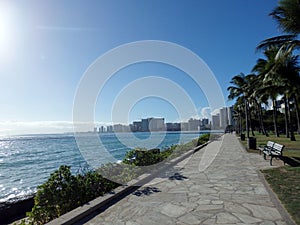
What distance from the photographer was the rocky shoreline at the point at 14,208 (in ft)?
23.7

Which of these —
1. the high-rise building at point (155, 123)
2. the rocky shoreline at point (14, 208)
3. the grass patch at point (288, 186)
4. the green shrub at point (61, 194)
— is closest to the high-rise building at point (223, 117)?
the high-rise building at point (155, 123)

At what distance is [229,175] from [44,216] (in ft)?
17.9

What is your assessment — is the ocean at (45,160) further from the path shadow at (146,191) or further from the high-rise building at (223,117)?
the high-rise building at (223,117)

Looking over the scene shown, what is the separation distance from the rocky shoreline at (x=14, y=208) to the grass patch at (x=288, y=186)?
7.41 meters

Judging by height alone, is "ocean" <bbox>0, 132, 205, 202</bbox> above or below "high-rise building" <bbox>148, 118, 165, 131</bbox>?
below

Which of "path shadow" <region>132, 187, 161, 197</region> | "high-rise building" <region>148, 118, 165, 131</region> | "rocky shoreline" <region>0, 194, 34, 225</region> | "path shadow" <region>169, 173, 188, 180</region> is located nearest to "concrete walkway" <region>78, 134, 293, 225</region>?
"path shadow" <region>132, 187, 161, 197</region>

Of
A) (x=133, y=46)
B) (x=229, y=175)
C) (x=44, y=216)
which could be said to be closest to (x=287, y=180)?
(x=229, y=175)

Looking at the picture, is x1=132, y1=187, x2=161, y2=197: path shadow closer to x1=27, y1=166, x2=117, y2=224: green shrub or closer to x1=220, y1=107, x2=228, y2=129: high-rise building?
x1=27, y1=166, x2=117, y2=224: green shrub

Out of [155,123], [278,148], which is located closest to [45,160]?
[155,123]

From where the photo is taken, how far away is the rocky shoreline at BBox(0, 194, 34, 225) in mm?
7223

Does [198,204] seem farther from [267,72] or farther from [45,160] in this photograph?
[45,160]

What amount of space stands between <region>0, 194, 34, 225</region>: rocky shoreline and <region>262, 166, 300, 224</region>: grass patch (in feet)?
24.3

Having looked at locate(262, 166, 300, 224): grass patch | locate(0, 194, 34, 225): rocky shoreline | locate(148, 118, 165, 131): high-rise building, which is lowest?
locate(0, 194, 34, 225): rocky shoreline

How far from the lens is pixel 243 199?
4.91m
